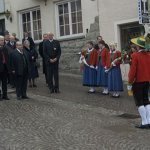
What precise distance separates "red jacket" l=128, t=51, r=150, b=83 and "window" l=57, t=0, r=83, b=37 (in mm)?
11268

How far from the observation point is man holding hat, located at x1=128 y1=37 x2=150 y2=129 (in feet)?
34.0

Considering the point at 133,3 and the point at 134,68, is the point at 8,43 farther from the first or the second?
the point at 134,68

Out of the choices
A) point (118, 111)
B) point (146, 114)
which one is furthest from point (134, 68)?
point (118, 111)

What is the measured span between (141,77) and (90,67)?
16.3ft

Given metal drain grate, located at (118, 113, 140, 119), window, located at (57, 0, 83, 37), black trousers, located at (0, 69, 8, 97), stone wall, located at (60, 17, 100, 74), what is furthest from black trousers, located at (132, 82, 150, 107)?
window, located at (57, 0, 83, 37)

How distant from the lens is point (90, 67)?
15289 millimetres

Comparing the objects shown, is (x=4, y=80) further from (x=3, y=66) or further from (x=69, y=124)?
(x=69, y=124)

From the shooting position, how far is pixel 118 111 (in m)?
12.3

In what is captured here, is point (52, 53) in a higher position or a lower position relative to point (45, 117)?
higher

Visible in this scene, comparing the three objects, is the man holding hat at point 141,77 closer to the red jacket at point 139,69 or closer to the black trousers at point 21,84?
the red jacket at point 139,69

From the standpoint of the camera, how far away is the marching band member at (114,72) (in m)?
14.4

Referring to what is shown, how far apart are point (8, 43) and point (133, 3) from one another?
5.29m

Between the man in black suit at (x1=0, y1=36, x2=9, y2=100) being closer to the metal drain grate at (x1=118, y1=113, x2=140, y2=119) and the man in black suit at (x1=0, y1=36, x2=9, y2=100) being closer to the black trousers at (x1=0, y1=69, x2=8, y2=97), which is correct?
the black trousers at (x1=0, y1=69, x2=8, y2=97)

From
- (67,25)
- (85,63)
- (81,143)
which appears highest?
(67,25)
